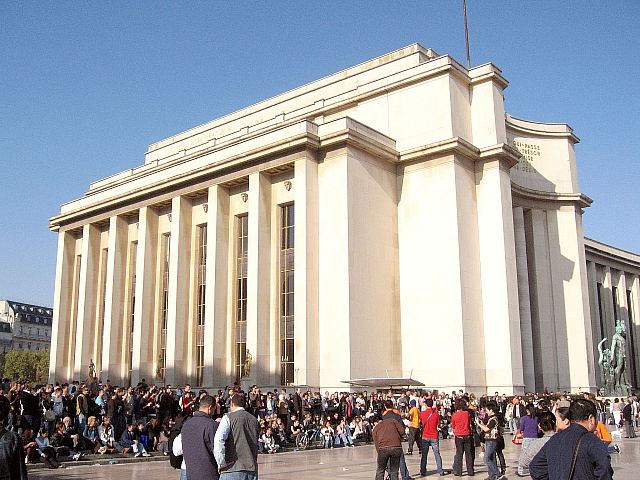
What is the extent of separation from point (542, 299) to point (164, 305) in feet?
79.4

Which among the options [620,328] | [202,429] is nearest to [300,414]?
[202,429]

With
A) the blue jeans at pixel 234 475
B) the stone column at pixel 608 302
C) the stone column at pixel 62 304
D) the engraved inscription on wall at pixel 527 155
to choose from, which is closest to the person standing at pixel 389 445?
the blue jeans at pixel 234 475

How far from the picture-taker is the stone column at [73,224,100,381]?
46781 millimetres

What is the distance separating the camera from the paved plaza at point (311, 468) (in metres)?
15.0

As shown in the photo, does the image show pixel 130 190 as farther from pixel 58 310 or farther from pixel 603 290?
pixel 603 290

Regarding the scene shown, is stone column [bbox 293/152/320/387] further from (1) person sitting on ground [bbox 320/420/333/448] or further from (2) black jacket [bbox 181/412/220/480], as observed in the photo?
(2) black jacket [bbox 181/412/220/480]

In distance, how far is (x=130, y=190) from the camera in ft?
148

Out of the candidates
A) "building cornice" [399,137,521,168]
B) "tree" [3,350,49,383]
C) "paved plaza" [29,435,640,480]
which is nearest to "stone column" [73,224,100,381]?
"building cornice" [399,137,521,168]

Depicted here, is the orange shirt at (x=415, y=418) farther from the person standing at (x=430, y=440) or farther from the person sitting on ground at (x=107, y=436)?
the person sitting on ground at (x=107, y=436)

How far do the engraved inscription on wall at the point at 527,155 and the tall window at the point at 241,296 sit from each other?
754 inches

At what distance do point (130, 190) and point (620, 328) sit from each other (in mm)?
33410

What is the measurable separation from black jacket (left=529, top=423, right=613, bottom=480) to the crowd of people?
2.94m

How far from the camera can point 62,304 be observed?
165 ft

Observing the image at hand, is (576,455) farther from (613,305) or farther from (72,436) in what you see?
(613,305)
